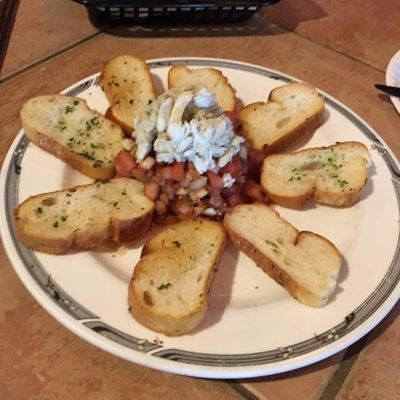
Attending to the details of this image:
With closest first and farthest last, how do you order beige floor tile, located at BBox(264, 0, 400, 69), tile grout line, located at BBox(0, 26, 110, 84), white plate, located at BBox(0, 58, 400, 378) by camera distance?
white plate, located at BBox(0, 58, 400, 378)
tile grout line, located at BBox(0, 26, 110, 84)
beige floor tile, located at BBox(264, 0, 400, 69)

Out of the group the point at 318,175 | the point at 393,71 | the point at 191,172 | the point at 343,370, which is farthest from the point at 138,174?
the point at 393,71

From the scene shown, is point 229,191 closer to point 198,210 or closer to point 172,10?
point 198,210

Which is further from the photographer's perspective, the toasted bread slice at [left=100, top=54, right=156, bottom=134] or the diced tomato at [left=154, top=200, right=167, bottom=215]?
the toasted bread slice at [left=100, top=54, right=156, bottom=134]

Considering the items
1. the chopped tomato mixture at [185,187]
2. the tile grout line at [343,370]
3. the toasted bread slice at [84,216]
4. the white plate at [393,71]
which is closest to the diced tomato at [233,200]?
the chopped tomato mixture at [185,187]

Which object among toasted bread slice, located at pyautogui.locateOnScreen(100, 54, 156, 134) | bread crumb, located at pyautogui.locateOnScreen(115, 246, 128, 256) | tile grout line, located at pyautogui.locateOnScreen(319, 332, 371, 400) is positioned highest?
toasted bread slice, located at pyautogui.locateOnScreen(100, 54, 156, 134)

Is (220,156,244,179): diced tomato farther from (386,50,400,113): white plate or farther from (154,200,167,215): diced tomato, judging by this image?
(386,50,400,113): white plate

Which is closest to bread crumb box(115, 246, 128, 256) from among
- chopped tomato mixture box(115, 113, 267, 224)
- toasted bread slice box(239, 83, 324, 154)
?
chopped tomato mixture box(115, 113, 267, 224)

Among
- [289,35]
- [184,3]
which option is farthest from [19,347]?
[289,35]
